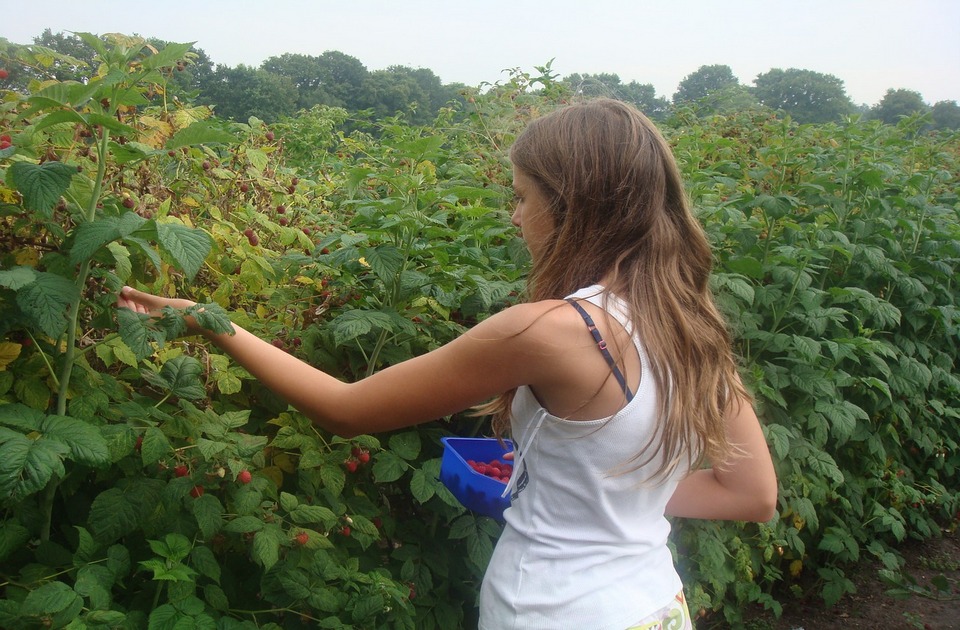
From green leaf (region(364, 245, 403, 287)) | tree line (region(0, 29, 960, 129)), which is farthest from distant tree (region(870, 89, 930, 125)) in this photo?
green leaf (region(364, 245, 403, 287))

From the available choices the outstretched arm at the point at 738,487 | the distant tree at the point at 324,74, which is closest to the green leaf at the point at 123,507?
the outstretched arm at the point at 738,487

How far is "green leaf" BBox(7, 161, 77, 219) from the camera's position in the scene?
1.40 meters

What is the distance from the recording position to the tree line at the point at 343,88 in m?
2.12

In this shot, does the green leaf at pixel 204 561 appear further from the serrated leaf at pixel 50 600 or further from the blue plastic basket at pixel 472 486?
the blue plastic basket at pixel 472 486

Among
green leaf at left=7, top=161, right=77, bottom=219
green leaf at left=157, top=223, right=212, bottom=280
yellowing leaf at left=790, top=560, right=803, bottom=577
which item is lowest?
yellowing leaf at left=790, top=560, right=803, bottom=577

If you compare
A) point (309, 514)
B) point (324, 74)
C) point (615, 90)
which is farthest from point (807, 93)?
point (309, 514)

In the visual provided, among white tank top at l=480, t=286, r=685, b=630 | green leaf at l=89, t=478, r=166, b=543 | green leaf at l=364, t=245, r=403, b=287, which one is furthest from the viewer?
green leaf at l=364, t=245, r=403, b=287

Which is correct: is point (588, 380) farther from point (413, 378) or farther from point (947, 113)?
point (947, 113)

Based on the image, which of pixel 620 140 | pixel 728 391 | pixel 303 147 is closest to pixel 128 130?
pixel 620 140

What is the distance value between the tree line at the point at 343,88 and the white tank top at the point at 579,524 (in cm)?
80

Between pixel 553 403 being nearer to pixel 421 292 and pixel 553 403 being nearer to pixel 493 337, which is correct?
pixel 493 337

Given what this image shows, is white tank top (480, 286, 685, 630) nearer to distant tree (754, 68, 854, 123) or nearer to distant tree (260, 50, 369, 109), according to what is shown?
distant tree (260, 50, 369, 109)

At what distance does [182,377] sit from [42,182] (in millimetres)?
476

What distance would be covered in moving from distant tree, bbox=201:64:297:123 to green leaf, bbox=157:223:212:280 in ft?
20.8
